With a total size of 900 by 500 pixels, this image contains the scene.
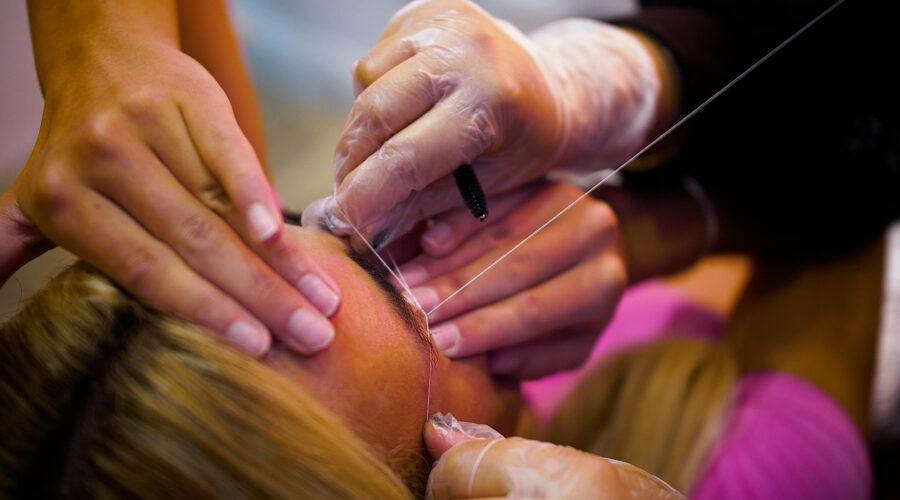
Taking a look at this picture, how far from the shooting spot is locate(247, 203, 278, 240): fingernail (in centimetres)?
55

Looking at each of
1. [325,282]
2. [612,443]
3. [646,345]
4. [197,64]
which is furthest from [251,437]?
[646,345]

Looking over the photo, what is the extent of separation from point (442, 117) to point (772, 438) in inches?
37.1

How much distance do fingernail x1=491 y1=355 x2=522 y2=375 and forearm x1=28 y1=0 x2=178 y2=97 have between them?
1.84ft

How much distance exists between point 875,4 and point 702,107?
1.35 feet

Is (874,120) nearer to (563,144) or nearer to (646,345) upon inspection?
(646,345)

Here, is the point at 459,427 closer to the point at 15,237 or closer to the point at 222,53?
the point at 15,237

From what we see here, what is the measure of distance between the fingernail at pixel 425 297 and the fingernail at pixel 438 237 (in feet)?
0.21

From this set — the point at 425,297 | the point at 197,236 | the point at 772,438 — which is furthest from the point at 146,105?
the point at 772,438

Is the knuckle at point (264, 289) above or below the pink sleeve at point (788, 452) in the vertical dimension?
above

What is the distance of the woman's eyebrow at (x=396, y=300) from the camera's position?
0.65 metres

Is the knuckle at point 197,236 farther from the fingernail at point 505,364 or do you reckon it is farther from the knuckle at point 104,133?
the fingernail at point 505,364

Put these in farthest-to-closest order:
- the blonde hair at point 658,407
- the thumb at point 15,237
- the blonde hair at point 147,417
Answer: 1. the blonde hair at point 658,407
2. the thumb at point 15,237
3. the blonde hair at point 147,417

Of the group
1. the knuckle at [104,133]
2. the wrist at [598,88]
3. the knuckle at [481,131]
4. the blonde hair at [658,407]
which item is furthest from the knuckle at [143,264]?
the blonde hair at [658,407]

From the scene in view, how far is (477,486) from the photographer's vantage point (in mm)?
589
